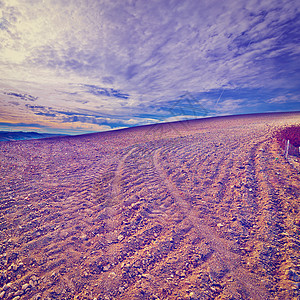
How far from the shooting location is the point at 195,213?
16.2ft

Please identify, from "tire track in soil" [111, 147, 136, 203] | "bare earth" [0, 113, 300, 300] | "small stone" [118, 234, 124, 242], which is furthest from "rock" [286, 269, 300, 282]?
"tire track in soil" [111, 147, 136, 203]

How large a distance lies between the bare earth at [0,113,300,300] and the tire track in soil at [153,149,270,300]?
0.02 meters

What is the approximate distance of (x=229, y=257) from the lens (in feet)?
11.2

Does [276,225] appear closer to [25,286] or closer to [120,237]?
[120,237]

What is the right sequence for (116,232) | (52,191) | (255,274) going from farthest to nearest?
(52,191) → (116,232) → (255,274)

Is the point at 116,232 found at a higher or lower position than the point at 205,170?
lower

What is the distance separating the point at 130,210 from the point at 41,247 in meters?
2.48

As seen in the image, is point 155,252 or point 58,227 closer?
point 155,252

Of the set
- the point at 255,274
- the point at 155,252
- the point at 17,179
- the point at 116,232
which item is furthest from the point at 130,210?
the point at 17,179

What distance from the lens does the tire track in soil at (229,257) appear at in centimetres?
274

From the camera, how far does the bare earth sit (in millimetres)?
2881

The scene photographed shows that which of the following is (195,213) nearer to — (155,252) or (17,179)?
(155,252)

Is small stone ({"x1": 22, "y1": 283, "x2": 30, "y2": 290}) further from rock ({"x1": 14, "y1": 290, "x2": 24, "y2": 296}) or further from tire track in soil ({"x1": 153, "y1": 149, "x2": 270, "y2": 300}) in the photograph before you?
tire track in soil ({"x1": 153, "y1": 149, "x2": 270, "y2": 300})

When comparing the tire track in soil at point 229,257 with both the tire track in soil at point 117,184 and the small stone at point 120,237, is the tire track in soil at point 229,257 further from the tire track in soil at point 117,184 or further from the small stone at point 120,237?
the tire track in soil at point 117,184
